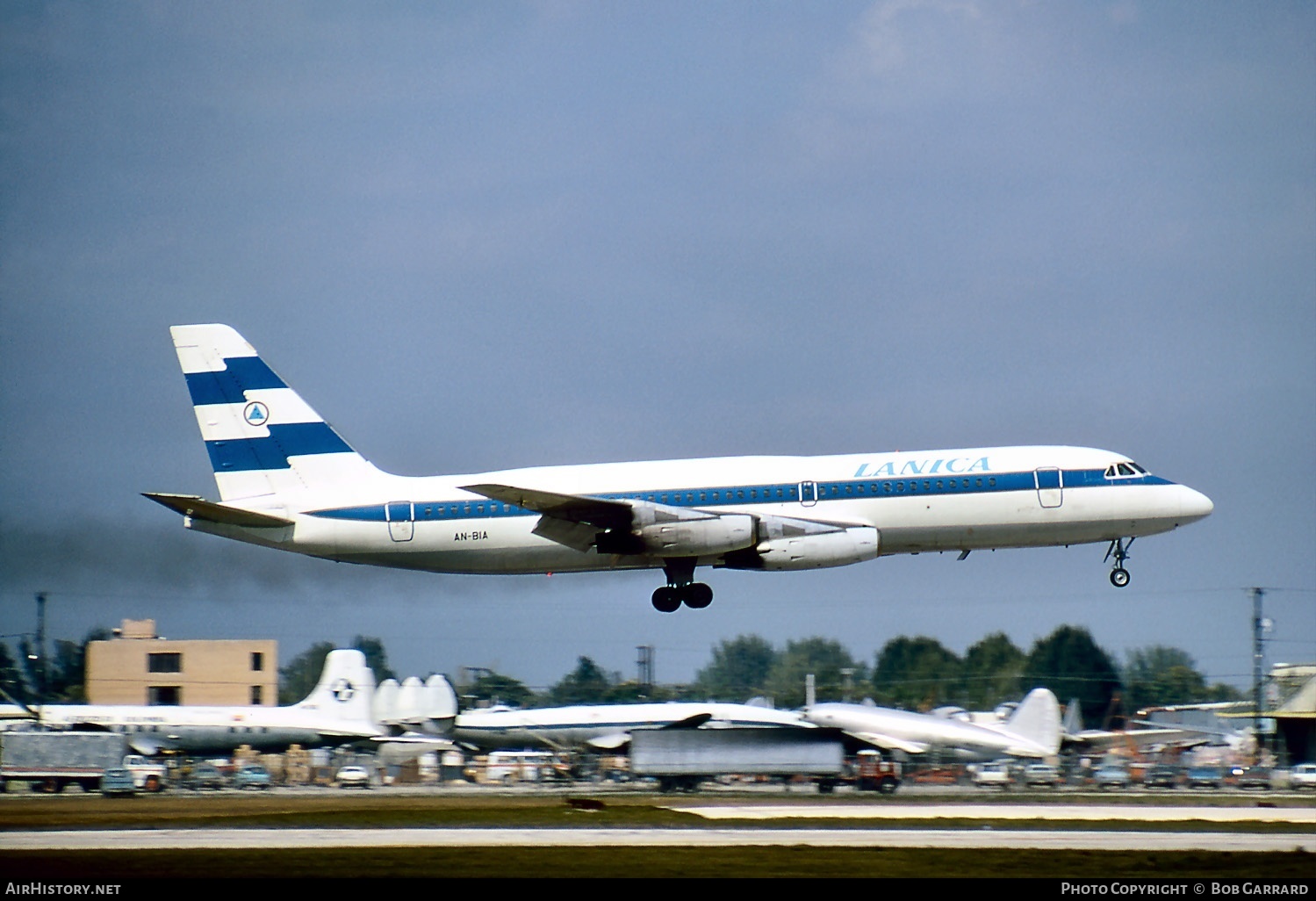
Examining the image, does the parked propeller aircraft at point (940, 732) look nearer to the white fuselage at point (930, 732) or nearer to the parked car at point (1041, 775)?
the white fuselage at point (930, 732)

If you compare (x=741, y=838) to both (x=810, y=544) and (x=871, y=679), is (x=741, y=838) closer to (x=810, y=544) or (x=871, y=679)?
(x=810, y=544)

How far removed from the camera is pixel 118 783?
54.2 metres

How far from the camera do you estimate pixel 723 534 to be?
153ft

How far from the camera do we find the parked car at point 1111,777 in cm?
5725

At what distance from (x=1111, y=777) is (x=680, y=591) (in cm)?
2022

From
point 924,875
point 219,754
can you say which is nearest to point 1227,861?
point 924,875

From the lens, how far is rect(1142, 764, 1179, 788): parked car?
5816 cm

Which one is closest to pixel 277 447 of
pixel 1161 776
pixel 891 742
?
pixel 891 742

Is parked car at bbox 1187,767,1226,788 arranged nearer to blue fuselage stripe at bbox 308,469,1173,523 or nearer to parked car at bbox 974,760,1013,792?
parked car at bbox 974,760,1013,792

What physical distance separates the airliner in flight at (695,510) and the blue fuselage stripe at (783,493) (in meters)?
0.04

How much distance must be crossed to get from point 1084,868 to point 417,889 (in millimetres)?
13130

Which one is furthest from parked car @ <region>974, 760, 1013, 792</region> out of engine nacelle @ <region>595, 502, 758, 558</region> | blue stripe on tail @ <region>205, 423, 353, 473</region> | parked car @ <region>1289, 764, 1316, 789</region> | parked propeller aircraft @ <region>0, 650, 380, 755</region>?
parked propeller aircraft @ <region>0, 650, 380, 755</region>

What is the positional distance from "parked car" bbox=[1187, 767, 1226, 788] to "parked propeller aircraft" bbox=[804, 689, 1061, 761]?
579cm

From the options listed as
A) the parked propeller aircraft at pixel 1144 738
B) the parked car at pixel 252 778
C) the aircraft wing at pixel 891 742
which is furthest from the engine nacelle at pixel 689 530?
the parked propeller aircraft at pixel 1144 738
